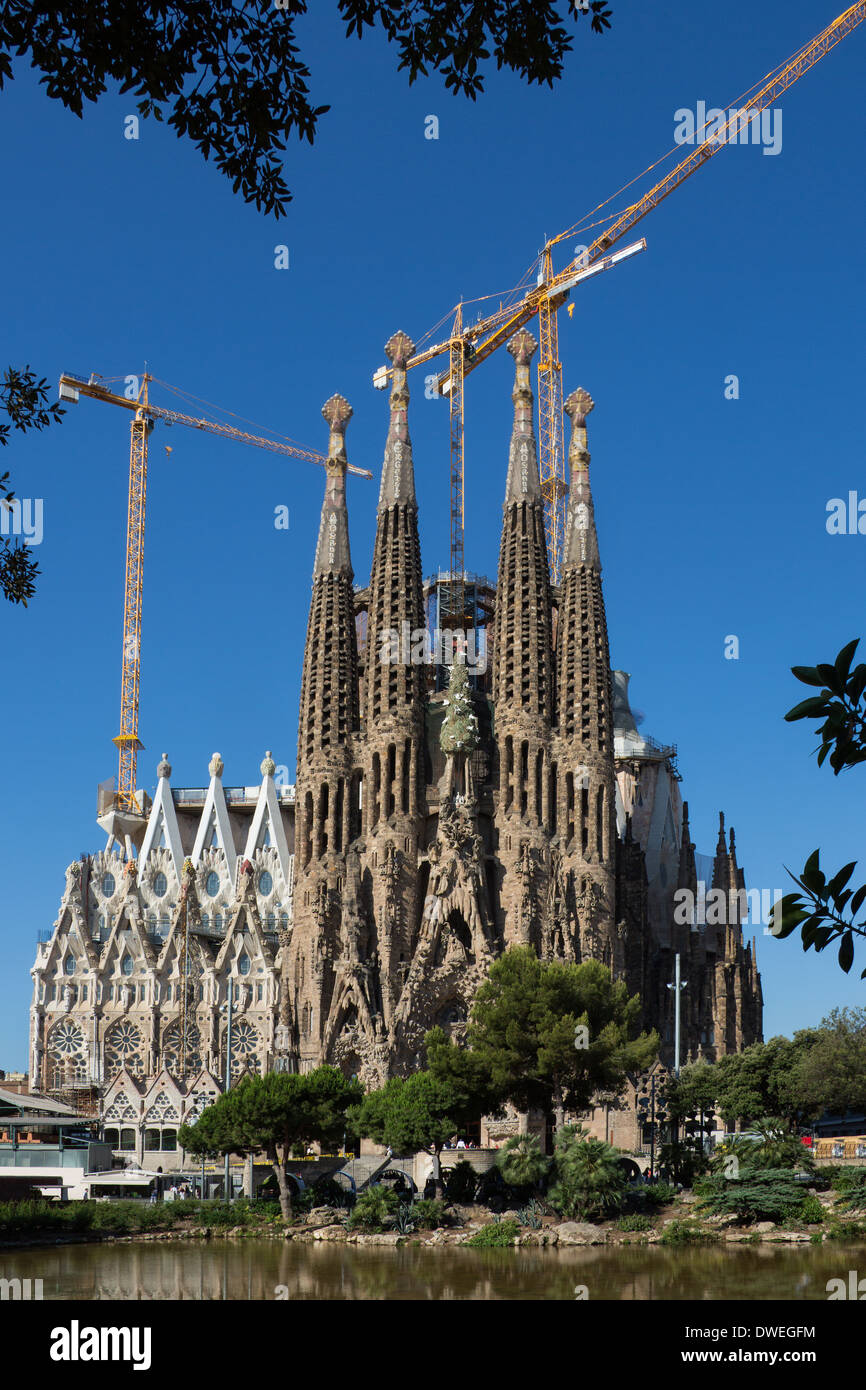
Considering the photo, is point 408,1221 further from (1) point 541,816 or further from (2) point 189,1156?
(1) point 541,816

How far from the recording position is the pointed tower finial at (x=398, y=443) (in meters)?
77.6

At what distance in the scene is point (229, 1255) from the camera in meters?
36.2

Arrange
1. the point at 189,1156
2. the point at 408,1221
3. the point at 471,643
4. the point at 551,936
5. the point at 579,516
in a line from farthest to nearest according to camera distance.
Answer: the point at 471,643 → the point at 579,516 → the point at 551,936 → the point at 189,1156 → the point at 408,1221

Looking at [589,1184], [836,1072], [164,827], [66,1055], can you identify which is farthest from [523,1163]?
[164,827]

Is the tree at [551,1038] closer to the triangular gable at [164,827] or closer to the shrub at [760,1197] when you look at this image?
the shrub at [760,1197]

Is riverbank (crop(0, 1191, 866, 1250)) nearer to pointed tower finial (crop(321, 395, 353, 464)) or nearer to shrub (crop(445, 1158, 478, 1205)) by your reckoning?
shrub (crop(445, 1158, 478, 1205))

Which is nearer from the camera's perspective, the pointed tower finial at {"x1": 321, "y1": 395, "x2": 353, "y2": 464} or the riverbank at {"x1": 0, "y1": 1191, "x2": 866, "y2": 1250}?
the riverbank at {"x1": 0, "y1": 1191, "x2": 866, "y2": 1250}

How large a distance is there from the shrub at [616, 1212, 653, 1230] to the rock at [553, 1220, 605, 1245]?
25.6 inches

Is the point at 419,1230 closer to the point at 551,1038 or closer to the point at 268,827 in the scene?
the point at 551,1038

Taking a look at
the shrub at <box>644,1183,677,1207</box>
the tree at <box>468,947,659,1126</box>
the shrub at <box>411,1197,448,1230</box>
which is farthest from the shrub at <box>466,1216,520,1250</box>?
the tree at <box>468,947,659,1126</box>

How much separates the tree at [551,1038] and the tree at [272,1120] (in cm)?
511

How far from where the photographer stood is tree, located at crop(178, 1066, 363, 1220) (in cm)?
4369
